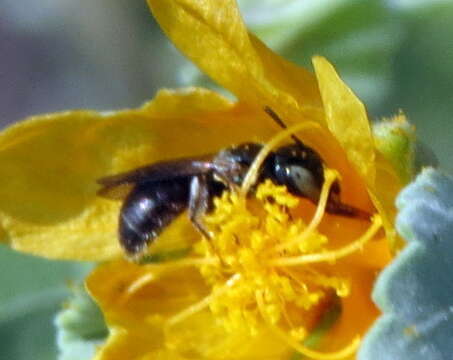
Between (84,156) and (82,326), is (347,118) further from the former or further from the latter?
(82,326)

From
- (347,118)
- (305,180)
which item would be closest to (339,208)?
(305,180)

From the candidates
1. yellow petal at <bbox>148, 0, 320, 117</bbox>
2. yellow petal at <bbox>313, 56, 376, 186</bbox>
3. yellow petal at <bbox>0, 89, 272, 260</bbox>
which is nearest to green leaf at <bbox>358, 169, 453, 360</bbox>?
yellow petal at <bbox>313, 56, 376, 186</bbox>

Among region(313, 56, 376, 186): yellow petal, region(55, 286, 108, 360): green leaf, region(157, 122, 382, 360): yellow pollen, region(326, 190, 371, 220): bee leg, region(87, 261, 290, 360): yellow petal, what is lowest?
region(55, 286, 108, 360): green leaf

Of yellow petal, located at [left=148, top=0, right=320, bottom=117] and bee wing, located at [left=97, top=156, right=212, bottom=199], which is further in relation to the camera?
bee wing, located at [left=97, top=156, right=212, bottom=199]

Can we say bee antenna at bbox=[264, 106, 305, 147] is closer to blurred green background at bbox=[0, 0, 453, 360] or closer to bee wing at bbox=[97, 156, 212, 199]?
bee wing at bbox=[97, 156, 212, 199]

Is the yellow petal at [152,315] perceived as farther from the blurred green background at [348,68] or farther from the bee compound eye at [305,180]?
the blurred green background at [348,68]

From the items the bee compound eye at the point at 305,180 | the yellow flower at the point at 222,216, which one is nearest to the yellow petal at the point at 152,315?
the yellow flower at the point at 222,216

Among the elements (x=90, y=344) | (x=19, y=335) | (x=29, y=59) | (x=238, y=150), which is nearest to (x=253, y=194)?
(x=238, y=150)
